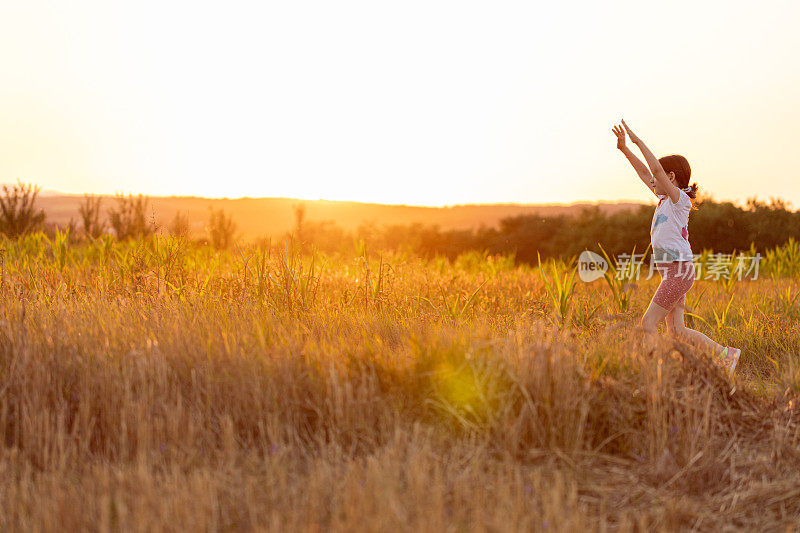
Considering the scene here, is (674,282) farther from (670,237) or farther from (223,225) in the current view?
(223,225)

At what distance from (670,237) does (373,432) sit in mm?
3063

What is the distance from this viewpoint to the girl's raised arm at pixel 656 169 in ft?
15.4

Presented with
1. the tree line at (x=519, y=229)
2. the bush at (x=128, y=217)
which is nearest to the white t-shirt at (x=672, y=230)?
the tree line at (x=519, y=229)

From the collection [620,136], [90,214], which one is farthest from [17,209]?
[620,136]

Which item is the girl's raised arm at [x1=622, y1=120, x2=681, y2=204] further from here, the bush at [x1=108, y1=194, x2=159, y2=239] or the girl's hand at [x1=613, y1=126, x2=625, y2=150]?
the bush at [x1=108, y1=194, x2=159, y2=239]

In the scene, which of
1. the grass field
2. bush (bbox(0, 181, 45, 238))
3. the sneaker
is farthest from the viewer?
bush (bbox(0, 181, 45, 238))

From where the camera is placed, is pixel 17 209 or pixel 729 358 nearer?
pixel 729 358

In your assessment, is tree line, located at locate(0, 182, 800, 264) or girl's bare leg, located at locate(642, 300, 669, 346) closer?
girl's bare leg, located at locate(642, 300, 669, 346)

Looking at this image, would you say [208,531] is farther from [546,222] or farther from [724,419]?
[546,222]

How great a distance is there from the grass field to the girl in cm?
90

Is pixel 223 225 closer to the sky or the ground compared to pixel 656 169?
closer to the ground

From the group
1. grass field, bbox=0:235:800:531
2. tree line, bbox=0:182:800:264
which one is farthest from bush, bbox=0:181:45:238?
grass field, bbox=0:235:800:531

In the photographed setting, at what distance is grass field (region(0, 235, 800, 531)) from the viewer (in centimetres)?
242

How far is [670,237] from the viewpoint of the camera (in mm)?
4898
